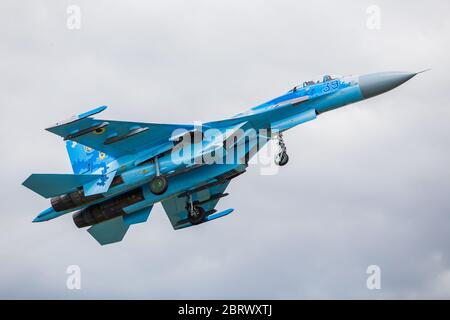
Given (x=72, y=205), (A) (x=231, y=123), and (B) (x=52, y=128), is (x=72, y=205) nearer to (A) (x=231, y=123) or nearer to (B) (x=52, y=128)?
(B) (x=52, y=128)

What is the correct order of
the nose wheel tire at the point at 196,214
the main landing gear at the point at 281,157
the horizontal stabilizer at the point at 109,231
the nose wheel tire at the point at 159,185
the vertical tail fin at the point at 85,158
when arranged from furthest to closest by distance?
the horizontal stabilizer at the point at 109,231 → the nose wheel tire at the point at 196,214 → the vertical tail fin at the point at 85,158 → the nose wheel tire at the point at 159,185 → the main landing gear at the point at 281,157

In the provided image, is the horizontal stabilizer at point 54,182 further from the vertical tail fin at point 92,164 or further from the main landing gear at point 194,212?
the main landing gear at point 194,212

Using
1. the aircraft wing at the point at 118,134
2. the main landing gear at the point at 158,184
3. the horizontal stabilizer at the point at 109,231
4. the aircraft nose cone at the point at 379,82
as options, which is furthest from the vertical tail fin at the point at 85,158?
the aircraft nose cone at the point at 379,82

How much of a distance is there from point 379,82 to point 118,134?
29.6 ft

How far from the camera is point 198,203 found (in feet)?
136

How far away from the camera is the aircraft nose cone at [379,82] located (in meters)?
36.6

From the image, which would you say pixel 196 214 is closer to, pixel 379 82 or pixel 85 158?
pixel 85 158

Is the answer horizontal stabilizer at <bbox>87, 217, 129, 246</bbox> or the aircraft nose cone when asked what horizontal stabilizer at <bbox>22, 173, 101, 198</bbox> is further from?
the aircraft nose cone

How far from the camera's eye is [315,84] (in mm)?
37562

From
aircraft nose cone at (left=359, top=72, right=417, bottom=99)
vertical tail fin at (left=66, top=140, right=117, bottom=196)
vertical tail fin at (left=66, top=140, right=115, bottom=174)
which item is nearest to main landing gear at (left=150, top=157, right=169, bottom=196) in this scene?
vertical tail fin at (left=66, top=140, right=117, bottom=196)

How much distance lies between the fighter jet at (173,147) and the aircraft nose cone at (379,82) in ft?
0.11

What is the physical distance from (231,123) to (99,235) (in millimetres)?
7806

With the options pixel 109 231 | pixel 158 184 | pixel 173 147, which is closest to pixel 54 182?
pixel 158 184

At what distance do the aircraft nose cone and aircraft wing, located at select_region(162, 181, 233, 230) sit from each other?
6.88m
